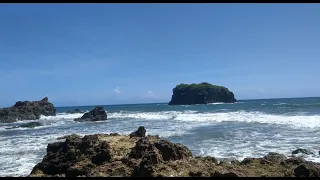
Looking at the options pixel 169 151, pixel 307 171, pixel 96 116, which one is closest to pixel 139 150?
pixel 169 151

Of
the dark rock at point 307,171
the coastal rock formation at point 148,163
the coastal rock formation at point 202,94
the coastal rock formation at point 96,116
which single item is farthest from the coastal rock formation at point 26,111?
the coastal rock formation at point 202,94

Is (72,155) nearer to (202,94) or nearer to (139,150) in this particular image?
(139,150)

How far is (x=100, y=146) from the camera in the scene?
10523 millimetres

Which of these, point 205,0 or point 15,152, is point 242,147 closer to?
point 15,152

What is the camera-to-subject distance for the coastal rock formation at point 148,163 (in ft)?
25.5

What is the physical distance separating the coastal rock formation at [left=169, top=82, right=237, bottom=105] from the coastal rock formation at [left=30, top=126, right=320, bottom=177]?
9775cm

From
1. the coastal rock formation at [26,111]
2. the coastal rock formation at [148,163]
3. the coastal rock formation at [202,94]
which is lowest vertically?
the coastal rock formation at [148,163]

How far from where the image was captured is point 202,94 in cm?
10800

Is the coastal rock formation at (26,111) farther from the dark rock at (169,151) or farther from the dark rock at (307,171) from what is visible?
the dark rock at (307,171)

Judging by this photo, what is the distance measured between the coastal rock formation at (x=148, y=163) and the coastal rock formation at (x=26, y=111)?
45.2 m

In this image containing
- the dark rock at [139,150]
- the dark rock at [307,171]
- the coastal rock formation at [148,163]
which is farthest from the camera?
the dark rock at [139,150]

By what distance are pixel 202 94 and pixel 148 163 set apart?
101 m

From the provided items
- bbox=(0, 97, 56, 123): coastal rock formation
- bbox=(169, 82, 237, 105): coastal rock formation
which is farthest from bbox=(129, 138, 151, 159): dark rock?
bbox=(169, 82, 237, 105): coastal rock formation

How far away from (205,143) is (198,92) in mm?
92308
